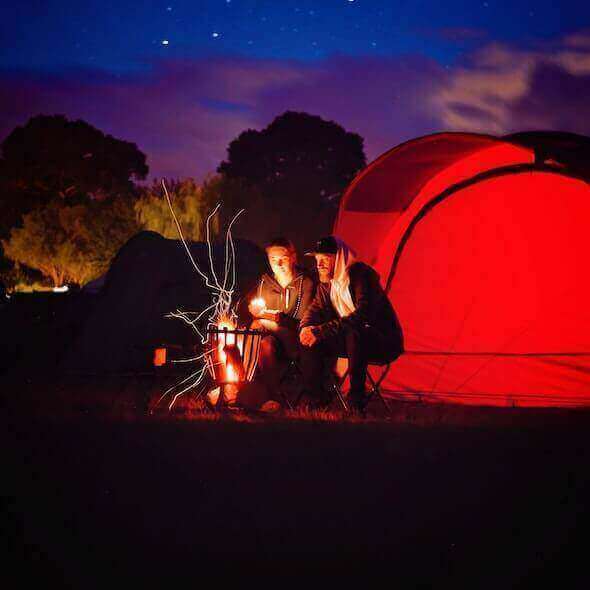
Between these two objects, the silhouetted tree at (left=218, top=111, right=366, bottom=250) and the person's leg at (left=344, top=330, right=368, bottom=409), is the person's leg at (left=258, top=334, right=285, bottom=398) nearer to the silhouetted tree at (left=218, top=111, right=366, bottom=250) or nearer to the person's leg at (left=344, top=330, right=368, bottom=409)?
the person's leg at (left=344, top=330, right=368, bottom=409)

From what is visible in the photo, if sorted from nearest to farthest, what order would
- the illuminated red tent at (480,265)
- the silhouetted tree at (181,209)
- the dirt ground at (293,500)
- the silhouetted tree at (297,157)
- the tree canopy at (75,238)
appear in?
the dirt ground at (293,500)
the illuminated red tent at (480,265)
the silhouetted tree at (181,209)
the tree canopy at (75,238)
the silhouetted tree at (297,157)

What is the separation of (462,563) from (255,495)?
1.22m

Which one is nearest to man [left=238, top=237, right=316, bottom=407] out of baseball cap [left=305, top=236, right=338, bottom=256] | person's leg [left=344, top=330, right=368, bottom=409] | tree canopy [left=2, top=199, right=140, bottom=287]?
baseball cap [left=305, top=236, right=338, bottom=256]

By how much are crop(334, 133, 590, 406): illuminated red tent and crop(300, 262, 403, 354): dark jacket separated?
137cm

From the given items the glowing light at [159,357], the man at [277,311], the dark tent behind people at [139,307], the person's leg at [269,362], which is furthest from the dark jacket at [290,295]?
the dark tent behind people at [139,307]

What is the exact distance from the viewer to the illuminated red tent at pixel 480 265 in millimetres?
7945

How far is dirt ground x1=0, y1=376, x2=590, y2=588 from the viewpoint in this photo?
3.22m

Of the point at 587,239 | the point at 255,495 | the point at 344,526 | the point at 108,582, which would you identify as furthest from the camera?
the point at 587,239

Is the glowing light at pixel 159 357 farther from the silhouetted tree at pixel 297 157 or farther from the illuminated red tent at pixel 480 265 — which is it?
the silhouetted tree at pixel 297 157

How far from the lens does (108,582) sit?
3.06m

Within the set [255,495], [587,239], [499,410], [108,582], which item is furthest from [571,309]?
[108,582]

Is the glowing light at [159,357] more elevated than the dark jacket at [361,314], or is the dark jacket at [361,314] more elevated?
the dark jacket at [361,314]

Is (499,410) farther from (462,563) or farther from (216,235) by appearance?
(216,235)

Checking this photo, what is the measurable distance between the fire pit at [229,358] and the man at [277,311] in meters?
0.08
